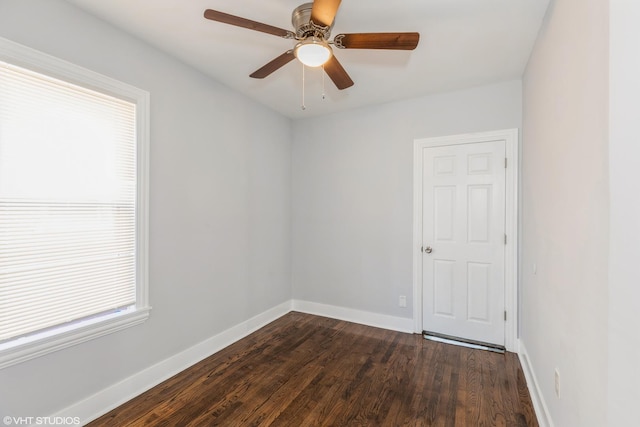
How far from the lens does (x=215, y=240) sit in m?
2.79

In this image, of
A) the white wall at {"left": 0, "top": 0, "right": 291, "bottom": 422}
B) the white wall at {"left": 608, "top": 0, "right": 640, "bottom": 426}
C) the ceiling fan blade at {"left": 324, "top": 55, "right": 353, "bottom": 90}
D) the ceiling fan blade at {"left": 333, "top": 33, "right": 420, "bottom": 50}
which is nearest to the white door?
the ceiling fan blade at {"left": 324, "top": 55, "right": 353, "bottom": 90}

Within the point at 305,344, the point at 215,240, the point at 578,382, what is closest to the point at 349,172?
the point at 215,240

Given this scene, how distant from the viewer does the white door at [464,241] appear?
2.83 meters

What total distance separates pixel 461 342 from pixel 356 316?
3.86 feet

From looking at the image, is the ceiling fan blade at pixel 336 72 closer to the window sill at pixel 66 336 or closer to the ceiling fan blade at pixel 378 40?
the ceiling fan blade at pixel 378 40

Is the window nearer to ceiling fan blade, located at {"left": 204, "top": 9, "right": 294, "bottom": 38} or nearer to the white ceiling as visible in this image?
the white ceiling

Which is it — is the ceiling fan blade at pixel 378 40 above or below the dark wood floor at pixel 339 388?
above

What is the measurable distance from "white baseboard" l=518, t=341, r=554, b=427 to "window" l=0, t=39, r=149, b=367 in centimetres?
280

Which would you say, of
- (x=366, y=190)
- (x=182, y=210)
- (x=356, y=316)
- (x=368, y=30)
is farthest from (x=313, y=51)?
(x=356, y=316)

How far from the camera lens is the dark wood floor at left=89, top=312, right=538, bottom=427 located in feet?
6.16

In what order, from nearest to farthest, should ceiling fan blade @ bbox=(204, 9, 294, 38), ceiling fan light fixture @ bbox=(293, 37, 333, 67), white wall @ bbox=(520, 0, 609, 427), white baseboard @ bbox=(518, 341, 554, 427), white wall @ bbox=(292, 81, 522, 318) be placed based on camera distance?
white wall @ bbox=(520, 0, 609, 427), ceiling fan blade @ bbox=(204, 9, 294, 38), ceiling fan light fixture @ bbox=(293, 37, 333, 67), white baseboard @ bbox=(518, 341, 554, 427), white wall @ bbox=(292, 81, 522, 318)

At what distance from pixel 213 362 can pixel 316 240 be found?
6.05 ft

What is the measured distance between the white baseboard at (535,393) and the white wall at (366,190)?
1081 mm

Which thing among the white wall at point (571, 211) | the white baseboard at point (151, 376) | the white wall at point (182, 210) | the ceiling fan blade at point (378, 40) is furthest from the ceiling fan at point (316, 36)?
the white baseboard at point (151, 376)
